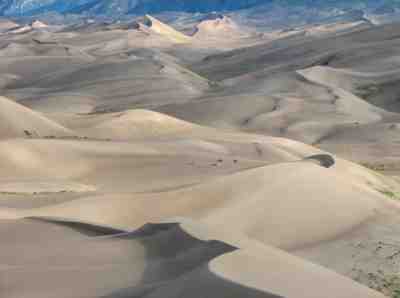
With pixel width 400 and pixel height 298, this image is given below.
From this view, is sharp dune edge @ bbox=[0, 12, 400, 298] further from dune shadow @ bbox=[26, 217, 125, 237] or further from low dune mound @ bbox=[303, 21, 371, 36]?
low dune mound @ bbox=[303, 21, 371, 36]

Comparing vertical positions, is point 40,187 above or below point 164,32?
above

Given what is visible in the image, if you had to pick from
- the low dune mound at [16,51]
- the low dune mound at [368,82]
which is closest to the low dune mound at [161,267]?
the low dune mound at [368,82]

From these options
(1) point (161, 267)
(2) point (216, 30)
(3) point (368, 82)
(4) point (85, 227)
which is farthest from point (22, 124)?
(2) point (216, 30)

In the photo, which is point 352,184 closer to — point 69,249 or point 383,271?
point 383,271

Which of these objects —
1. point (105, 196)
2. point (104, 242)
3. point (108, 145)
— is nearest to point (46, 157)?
point (108, 145)

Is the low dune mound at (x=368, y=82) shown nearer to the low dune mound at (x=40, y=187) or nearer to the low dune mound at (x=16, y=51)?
the low dune mound at (x=40, y=187)

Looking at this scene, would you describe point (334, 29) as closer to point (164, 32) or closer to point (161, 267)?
point (164, 32)
